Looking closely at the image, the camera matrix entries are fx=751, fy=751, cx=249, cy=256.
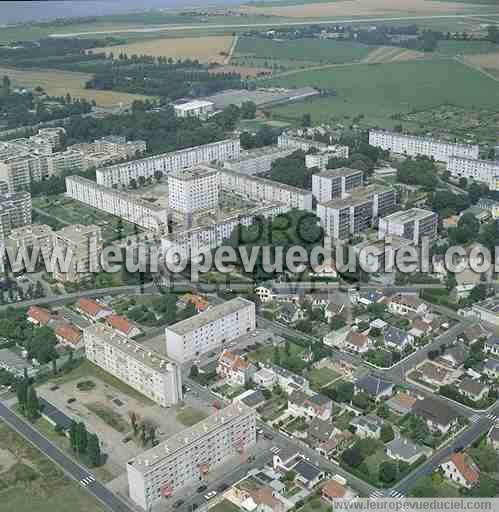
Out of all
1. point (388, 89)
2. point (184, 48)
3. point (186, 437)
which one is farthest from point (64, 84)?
point (186, 437)

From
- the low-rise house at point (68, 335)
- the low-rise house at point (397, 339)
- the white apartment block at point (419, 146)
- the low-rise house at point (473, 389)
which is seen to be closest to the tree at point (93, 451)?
the low-rise house at point (68, 335)

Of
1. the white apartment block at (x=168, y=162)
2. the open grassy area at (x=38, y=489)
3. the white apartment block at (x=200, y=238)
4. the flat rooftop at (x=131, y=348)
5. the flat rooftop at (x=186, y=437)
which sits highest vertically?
the white apartment block at (x=168, y=162)

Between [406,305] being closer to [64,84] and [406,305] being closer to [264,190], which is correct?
[264,190]

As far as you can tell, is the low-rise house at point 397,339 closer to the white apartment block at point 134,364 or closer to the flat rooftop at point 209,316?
the flat rooftop at point 209,316

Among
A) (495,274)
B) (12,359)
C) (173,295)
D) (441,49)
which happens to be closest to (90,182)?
(173,295)

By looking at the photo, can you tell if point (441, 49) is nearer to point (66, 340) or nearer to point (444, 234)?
point (444, 234)

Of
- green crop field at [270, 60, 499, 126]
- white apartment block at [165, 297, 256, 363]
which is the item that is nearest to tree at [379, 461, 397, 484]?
white apartment block at [165, 297, 256, 363]

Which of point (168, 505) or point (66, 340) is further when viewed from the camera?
point (66, 340)
